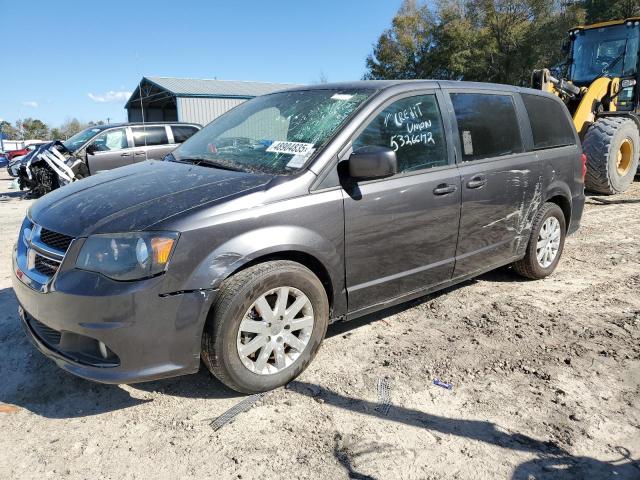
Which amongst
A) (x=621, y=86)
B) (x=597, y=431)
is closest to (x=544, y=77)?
(x=621, y=86)

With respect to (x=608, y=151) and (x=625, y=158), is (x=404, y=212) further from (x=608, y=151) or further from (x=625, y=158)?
(x=625, y=158)

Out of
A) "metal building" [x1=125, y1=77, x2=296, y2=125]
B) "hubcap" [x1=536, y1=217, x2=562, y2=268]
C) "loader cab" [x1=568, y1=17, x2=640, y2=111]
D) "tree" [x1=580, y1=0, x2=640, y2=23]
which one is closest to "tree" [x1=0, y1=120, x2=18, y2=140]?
"metal building" [x1=125, y1=77, x2=296, y2=125]

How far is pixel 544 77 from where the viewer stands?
324 inches

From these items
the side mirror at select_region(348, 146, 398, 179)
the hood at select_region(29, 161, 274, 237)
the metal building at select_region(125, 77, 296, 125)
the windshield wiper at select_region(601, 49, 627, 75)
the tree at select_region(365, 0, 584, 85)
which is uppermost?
the tree at select_region(365, 0, 584, 85)

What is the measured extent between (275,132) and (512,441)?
2346 millimetres

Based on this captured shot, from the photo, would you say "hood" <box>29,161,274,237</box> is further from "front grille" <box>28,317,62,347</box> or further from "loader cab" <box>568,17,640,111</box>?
"loader cab" <box>568,17,640,111</box>

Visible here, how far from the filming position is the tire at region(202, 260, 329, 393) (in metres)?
2.58

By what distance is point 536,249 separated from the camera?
455 cm

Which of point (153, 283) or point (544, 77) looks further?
point (544, 77)

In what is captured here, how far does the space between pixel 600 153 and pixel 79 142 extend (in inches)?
408

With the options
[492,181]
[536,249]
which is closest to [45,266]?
[492,181]

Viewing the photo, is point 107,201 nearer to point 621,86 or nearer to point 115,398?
point 115,398

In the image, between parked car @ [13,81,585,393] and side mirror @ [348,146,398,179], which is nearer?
parked car @ [13,81,585,393]

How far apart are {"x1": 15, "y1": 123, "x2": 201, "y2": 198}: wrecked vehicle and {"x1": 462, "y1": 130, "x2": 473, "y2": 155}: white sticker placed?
26.5ft
